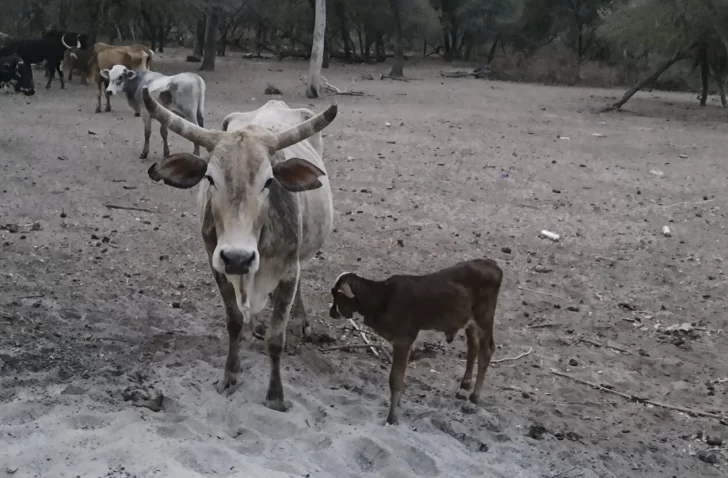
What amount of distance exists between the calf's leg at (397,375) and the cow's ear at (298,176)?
3.45ft

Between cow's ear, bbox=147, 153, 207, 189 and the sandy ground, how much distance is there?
1.24 m

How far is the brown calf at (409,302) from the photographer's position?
4.24m

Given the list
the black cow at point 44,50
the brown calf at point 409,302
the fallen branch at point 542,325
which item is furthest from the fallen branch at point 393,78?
the brown calf at point 409,302

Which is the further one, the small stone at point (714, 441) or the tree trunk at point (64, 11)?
the tree trunk at point (64, 11)

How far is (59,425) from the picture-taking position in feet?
12.0

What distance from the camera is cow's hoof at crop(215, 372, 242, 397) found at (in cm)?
448

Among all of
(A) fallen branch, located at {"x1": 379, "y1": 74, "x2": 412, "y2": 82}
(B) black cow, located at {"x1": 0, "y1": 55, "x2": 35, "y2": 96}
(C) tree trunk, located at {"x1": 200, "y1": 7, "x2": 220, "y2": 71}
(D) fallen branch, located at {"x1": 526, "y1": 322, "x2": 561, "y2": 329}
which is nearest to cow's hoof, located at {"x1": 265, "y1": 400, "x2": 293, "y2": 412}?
(D) fallen branch, located at {"x1": 526, "y1": 322, "x2": 561, "y2": 329}

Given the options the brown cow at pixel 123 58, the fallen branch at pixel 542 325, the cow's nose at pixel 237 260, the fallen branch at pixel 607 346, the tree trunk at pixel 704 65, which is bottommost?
the fallen branch at pixel 607 346

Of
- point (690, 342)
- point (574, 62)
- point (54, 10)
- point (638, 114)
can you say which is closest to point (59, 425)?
point (690, 342)

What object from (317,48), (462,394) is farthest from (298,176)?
(317,48)

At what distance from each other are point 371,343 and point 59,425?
2412 millimetres

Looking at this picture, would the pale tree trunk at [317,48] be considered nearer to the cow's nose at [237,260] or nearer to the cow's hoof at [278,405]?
the cow's hoof at [278,405]

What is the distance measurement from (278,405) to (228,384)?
391mm

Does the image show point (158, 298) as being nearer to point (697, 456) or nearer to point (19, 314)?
point (19, 314)
